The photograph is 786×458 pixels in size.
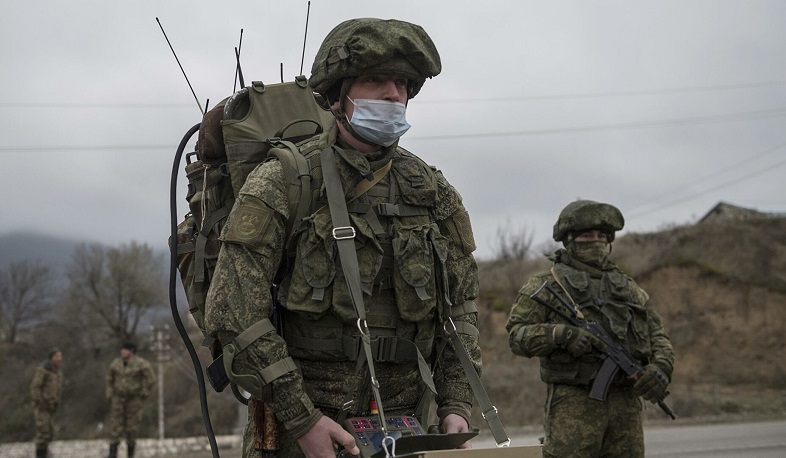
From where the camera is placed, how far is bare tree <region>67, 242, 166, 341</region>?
44.0 meters

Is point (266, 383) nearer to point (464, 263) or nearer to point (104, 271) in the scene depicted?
point (464, 263)

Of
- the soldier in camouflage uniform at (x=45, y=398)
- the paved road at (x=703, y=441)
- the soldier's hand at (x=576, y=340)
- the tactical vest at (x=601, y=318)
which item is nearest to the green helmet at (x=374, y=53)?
the soldier's hand at (x=576, y=340)

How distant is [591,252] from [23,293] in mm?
54826

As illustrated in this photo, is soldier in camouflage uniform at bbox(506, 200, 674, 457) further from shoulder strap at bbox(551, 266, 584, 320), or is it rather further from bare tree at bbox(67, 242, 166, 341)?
bare tree at bbox(67, 242, 166, 341)

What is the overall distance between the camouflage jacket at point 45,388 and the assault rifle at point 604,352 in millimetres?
11714

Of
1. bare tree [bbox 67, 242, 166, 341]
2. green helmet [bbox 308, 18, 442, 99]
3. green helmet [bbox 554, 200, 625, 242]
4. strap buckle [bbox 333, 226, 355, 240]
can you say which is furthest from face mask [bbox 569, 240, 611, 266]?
bare tree [bbox 67, 242, 166, 341]

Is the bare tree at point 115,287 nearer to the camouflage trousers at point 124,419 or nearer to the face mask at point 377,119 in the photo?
the camouflage trousers at point 124,419

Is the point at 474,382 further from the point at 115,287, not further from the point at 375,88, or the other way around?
the point at 115,287

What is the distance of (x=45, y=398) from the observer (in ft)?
52.6

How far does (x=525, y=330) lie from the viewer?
22.4 ft

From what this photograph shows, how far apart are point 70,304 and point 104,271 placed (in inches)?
130

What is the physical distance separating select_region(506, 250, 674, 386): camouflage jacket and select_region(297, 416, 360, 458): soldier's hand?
12.5 ft

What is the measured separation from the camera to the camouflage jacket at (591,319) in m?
6.74

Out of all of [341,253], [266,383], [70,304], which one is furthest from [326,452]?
[70,304]
